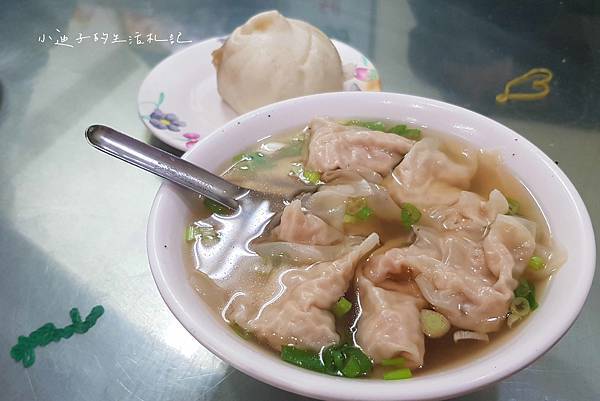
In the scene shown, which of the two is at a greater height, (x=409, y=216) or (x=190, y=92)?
(x=409, y=216)

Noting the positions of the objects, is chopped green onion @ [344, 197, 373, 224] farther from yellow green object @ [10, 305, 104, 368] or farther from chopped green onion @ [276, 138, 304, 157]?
yellow green object @ [10, 305, 104, 368]

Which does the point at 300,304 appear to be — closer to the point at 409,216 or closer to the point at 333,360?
the point at 333,360

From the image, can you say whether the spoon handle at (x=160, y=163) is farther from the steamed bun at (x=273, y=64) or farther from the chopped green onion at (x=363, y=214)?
the steamed bun at (x=273, y=64)

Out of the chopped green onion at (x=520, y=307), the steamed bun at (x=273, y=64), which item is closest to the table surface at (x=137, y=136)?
the chopped green onion at (x=520, y=307)

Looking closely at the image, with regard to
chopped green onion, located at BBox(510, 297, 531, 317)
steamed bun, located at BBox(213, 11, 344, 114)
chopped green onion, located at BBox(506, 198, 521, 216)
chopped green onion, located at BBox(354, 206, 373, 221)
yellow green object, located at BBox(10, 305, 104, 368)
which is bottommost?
yellow green object, located at BBox(10, 305, 104, 368)

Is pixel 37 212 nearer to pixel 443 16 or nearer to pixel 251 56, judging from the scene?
pixel 251 56

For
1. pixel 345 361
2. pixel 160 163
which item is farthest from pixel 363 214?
pixel 160 163

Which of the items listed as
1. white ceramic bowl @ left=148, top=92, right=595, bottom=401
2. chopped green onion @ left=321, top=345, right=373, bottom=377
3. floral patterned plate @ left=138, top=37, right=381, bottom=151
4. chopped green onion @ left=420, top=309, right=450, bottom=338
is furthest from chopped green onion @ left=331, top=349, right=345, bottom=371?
floral patterned plate @ left=138, top=37, right=381, bottom=151
